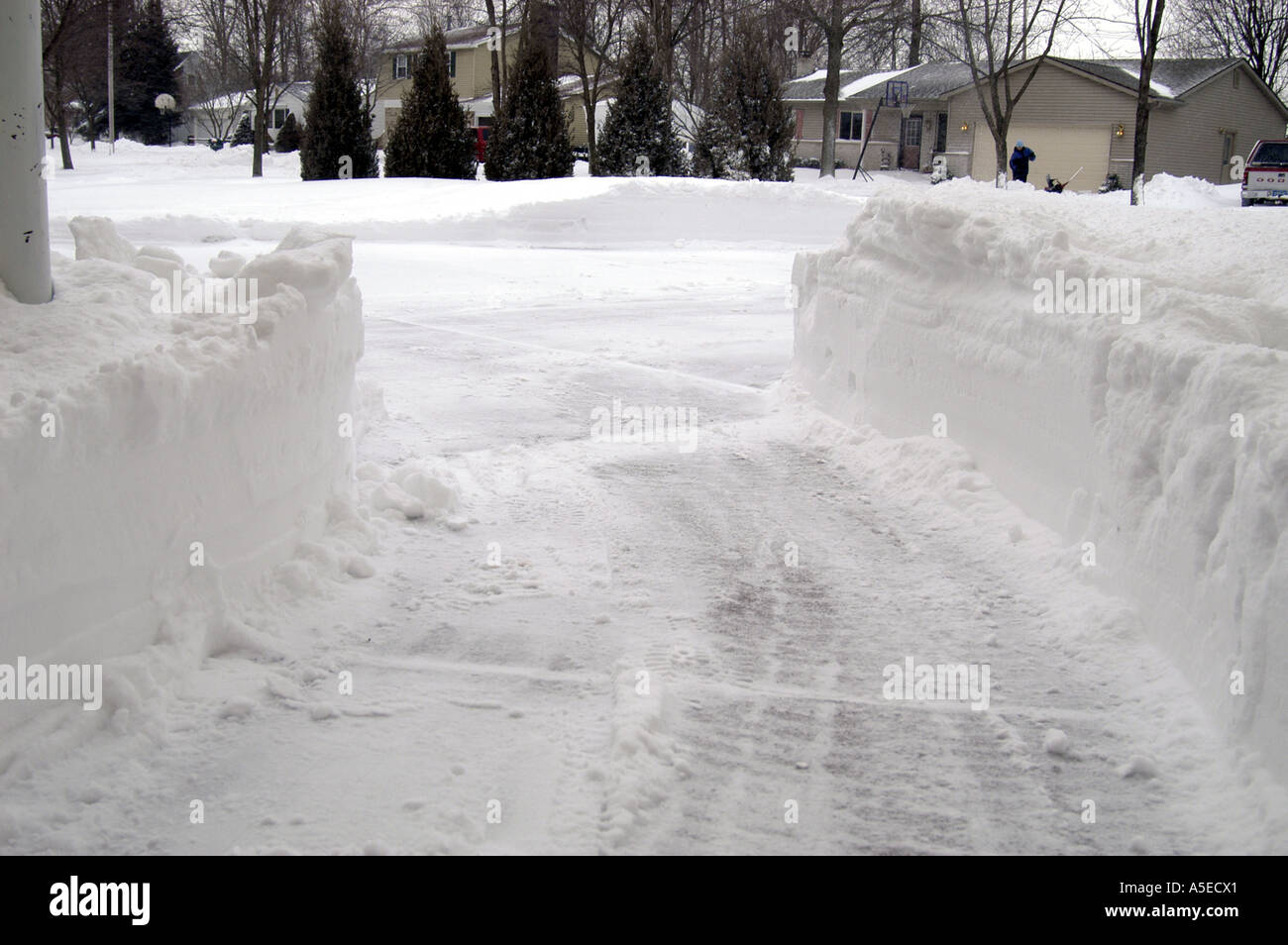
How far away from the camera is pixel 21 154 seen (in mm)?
4309

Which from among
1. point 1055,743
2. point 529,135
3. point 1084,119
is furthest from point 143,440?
point 1084,119

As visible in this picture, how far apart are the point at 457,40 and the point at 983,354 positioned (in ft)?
175

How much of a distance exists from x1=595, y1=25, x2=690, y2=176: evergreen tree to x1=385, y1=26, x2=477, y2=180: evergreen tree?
3477 mm

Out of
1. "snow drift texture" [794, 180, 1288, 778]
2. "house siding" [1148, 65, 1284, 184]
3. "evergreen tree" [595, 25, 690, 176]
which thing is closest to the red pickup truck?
"house siding" [1148, 65, 1284, 184]

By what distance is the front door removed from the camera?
45.5 metres

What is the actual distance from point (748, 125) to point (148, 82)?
125ft

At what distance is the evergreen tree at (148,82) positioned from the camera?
2042 inches

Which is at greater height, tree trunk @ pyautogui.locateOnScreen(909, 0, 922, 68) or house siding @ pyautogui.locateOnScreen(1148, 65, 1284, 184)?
tree trunk @ pyautogui.locateOnScreen(909, 0, 922, 68)

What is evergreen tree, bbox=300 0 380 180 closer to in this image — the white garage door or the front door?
the white garage door

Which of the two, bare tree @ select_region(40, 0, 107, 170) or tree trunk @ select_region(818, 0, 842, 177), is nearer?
bare tree @ select_region(40, 0, 107, 170)

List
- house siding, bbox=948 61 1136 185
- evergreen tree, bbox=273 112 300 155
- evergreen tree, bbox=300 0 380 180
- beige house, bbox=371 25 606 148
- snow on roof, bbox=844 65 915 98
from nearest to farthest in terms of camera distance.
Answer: evergreen tree, bbox=300 0 380 180
house siding, bbox=948 61 1136 185
snow on roof, bbox=844 65 915 98
evergreen tree, bbox=273 112 300 155
beige house, bbox=371 25 606 148

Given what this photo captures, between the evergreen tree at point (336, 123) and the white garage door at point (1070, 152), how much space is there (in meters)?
21.7

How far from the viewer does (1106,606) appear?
4777 mm

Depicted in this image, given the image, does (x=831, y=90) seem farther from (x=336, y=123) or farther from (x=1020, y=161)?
(x=336, y=123)
